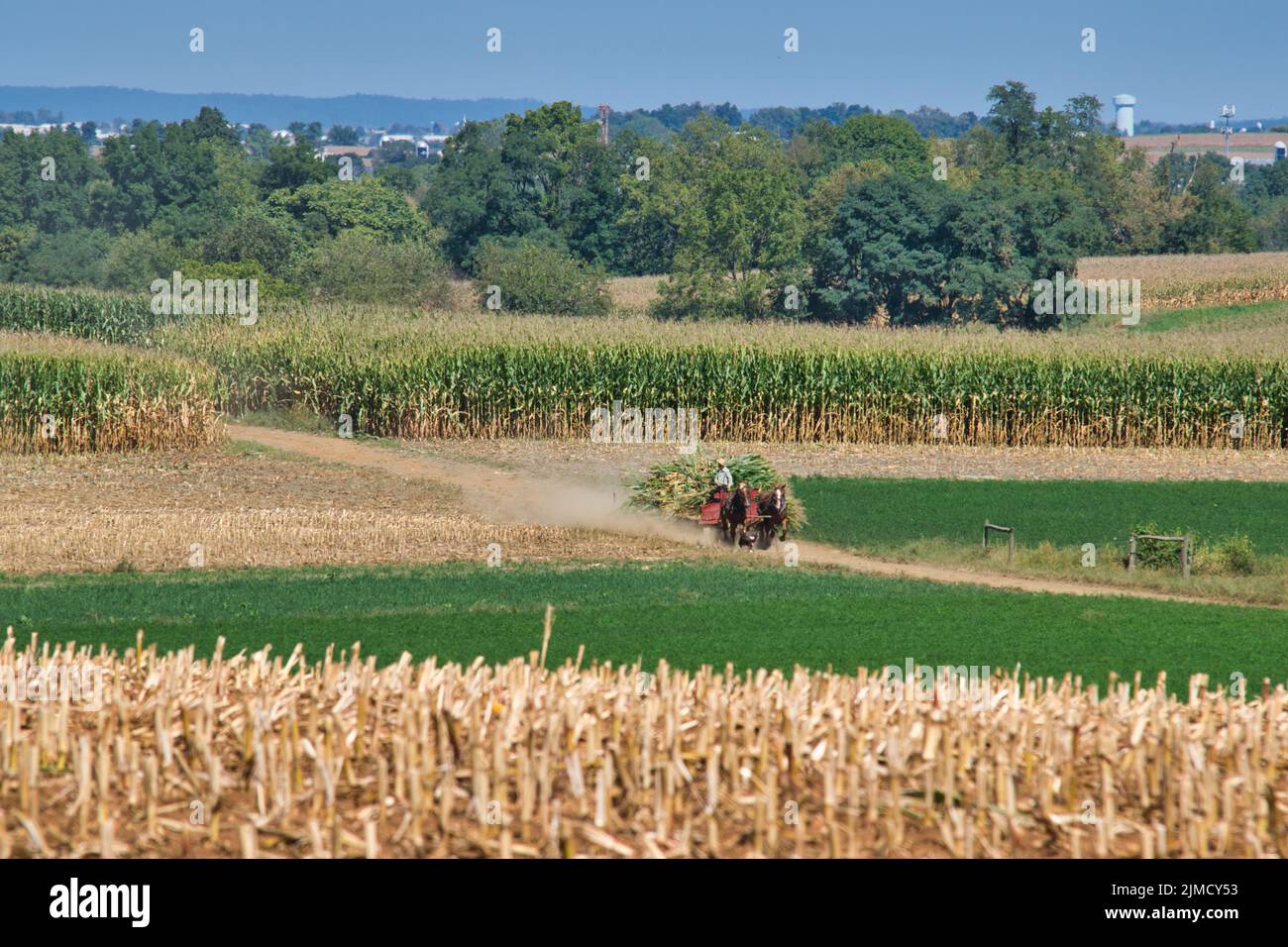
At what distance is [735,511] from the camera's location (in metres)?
28.2

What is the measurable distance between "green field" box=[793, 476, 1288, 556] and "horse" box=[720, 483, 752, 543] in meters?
2.03

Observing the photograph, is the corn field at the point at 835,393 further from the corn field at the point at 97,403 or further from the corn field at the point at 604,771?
the corn field at the point at 604,771

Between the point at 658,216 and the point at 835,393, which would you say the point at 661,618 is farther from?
the point at 658,216

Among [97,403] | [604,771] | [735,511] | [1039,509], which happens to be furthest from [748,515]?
[604,771]

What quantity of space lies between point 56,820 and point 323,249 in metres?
70.7

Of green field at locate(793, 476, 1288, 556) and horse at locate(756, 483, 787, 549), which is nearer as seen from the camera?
horse at locate(756, 483, 787, 549)

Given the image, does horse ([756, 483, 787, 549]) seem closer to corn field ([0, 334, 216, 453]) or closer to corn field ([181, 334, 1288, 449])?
corn field ([181, 334, 1288, 449])

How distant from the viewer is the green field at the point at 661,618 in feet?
62.6

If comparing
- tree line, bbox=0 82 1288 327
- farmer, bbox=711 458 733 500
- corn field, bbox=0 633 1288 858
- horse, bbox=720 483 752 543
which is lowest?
horse, bbox=720 483 752 543

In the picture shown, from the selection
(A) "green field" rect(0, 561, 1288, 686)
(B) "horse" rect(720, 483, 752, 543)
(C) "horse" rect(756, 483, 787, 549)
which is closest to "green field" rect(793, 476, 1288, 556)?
(C) "horse" rect(756, 483, 787, 549)

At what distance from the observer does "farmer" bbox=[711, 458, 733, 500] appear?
2825 cm

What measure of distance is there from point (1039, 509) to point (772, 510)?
7.17m

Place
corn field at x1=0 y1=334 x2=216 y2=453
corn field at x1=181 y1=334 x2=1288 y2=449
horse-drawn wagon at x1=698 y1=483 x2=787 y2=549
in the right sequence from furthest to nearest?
corn field at x1=181 y1=334 x2=1288 y2=449
corn field at x1=0 y1=334 x2=216 y2=453
horse-drawn wagon at x1=698 y1=483 x2=787 y2=549

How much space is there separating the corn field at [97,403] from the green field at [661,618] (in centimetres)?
1543
